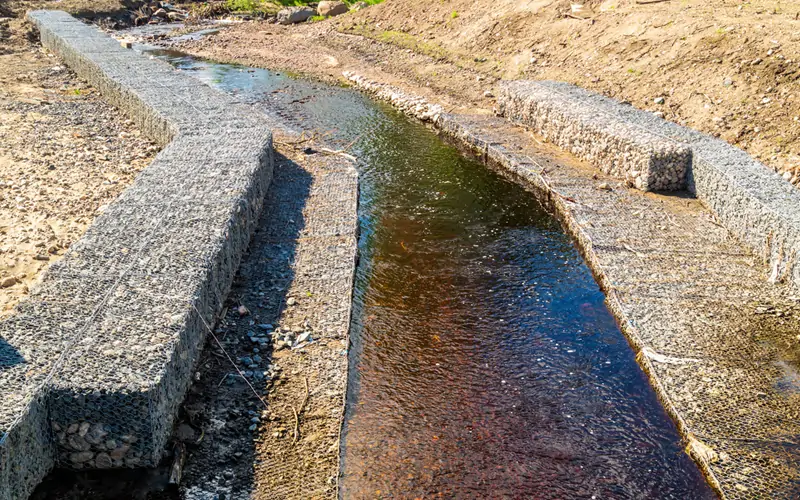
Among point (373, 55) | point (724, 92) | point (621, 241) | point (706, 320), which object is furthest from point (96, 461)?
point (373, 55)

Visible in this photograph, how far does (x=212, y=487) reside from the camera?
5797mm

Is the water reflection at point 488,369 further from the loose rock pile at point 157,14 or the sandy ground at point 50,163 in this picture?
the loose rock pile at point 157,14

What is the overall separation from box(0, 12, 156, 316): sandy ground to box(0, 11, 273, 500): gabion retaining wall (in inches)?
41.7

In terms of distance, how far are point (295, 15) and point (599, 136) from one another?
19604 mm

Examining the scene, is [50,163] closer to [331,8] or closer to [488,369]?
[488,369]

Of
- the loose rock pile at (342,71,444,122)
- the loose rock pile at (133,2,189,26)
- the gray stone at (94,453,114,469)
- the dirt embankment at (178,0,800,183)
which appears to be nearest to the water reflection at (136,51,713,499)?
the gray stone at (94,453,114,469)

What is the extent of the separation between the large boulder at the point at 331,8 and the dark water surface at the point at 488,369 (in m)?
18.8

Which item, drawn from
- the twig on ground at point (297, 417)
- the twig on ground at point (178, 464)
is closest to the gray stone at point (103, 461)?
the twig on ground at point (178, 464)

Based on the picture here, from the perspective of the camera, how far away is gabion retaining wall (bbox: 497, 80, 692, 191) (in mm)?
11195

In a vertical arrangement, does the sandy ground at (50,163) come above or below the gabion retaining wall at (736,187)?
below

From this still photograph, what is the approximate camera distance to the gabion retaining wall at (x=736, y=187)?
28.6 ft

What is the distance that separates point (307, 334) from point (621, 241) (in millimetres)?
4665

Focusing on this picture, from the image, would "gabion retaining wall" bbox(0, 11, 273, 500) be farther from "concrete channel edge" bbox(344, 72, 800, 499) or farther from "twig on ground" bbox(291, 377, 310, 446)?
"concrete channel edge" bbox(344, 72, 800, 499)

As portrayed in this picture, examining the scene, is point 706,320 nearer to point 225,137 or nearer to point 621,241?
point 621,241
